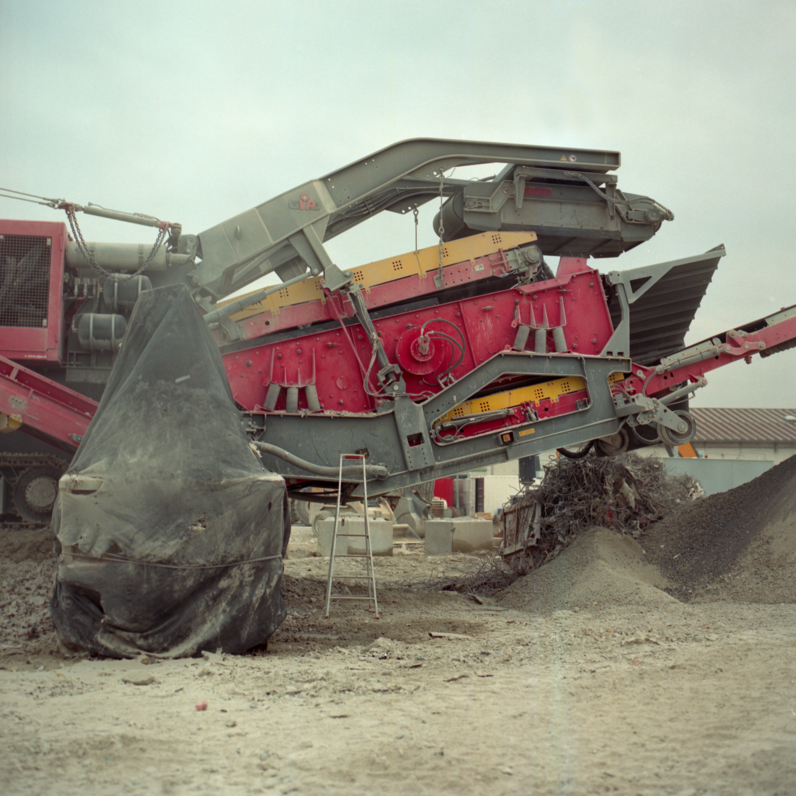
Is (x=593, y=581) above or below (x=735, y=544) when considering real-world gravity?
below

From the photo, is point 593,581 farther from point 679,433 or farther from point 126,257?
point 126,257

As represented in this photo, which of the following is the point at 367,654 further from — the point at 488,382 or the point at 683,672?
the point at 488,382

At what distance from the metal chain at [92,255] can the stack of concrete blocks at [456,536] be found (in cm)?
750

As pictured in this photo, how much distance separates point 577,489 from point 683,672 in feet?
15.9

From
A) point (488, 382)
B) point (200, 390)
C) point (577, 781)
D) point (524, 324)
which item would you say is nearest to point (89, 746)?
point (577, 781)

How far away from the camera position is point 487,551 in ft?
47.2

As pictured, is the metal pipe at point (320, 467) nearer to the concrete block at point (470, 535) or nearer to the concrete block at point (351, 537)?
the concrete block at point (351, 537)

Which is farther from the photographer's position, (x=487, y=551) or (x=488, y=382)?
(x=487, y=551)

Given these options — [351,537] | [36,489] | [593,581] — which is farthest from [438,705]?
[351,537]

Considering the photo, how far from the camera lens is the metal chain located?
7.88 m

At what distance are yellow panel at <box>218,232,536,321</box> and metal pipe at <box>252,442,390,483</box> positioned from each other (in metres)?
1.49

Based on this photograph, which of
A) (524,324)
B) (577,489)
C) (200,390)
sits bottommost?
(577,489)

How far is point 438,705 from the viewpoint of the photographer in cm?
356

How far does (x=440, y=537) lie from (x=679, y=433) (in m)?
7.07
